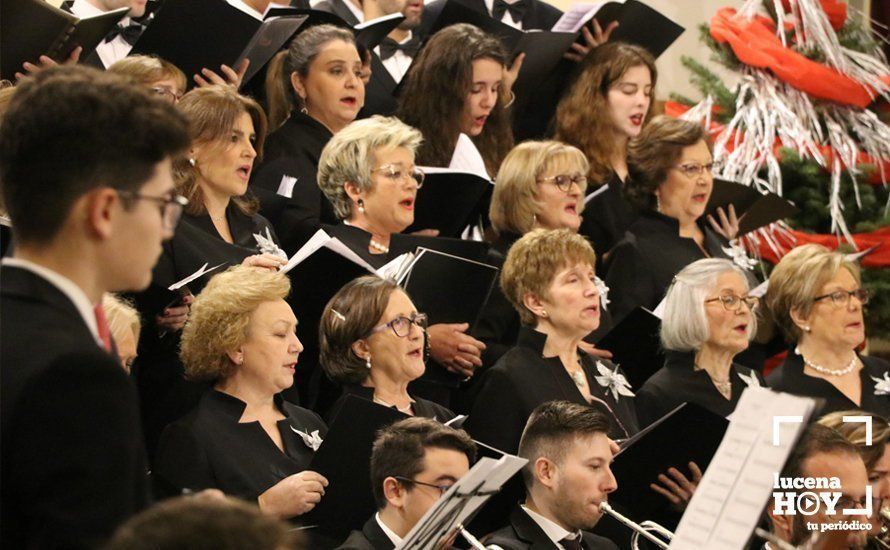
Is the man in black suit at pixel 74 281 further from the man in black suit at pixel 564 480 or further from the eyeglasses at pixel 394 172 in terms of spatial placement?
the eyeglasses at pixel 394 172

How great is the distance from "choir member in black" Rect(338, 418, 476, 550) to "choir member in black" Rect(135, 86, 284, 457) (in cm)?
53

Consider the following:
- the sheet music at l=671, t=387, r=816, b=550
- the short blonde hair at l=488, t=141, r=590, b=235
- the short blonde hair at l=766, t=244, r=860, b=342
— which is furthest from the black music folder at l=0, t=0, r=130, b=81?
the short blonde hair at l=766, t=244, r=860, b=342

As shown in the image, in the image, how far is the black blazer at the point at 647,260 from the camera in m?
4.66

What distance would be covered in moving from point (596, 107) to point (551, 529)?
83.9 inches

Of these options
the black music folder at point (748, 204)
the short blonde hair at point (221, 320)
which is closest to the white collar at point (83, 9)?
the short blonde hair at point (221, 320)

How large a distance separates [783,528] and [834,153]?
2.62m

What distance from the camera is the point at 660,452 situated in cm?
353

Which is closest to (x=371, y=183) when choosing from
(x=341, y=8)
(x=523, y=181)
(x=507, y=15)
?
(x=523, y=181)

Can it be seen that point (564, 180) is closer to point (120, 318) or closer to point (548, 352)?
point (548, 352)

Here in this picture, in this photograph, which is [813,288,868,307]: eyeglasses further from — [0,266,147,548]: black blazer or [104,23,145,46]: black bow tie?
[0,266,147,548]: black blazer

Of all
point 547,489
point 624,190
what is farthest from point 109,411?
point 624,190

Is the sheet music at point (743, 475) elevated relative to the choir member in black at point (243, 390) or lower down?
elevated

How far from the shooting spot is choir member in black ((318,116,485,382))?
13.2 ft

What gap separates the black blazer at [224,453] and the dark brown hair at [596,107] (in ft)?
7.26
